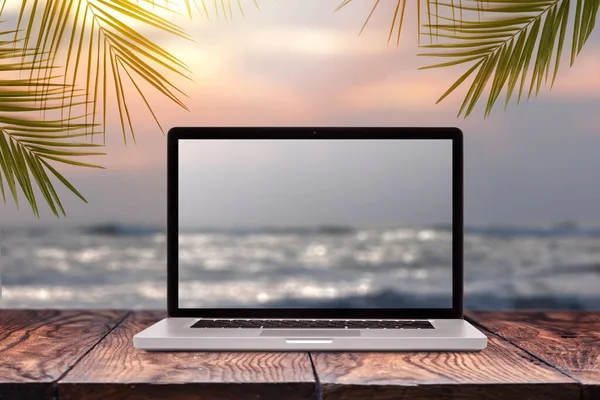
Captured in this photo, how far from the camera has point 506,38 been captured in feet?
4.71

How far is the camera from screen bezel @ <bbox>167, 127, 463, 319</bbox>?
3.69 feet

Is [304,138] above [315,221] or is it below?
above

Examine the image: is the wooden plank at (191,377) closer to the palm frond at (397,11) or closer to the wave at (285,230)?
the wave at (285,230)

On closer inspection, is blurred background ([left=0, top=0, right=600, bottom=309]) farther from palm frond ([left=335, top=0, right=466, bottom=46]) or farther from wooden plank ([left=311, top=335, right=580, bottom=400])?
wooden plank ([left=311, top=335, right=580, bottom=400])

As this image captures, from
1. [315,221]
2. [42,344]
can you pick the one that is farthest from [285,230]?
[42,344]

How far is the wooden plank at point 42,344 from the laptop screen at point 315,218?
0.21 metres

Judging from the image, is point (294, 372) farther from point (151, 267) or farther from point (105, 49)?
Result: point (105, 49)

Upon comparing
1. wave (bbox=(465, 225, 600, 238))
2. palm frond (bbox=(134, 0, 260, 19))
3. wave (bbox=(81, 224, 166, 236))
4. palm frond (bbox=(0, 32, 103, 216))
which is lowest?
wave (bbox=(465, 225, 600, 238))

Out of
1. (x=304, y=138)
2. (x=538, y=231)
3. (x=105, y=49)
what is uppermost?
(x=105, y=49)

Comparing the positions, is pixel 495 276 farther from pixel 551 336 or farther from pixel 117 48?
pixel 117 48

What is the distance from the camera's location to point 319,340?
39.3 inches

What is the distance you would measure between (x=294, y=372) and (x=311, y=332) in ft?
0.58

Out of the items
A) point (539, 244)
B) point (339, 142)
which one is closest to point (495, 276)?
point (539, 244)

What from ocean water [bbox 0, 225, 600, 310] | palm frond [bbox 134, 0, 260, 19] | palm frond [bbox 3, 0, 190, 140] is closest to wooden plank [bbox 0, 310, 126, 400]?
ocean water [bbox 0, 225, 600, 310]
